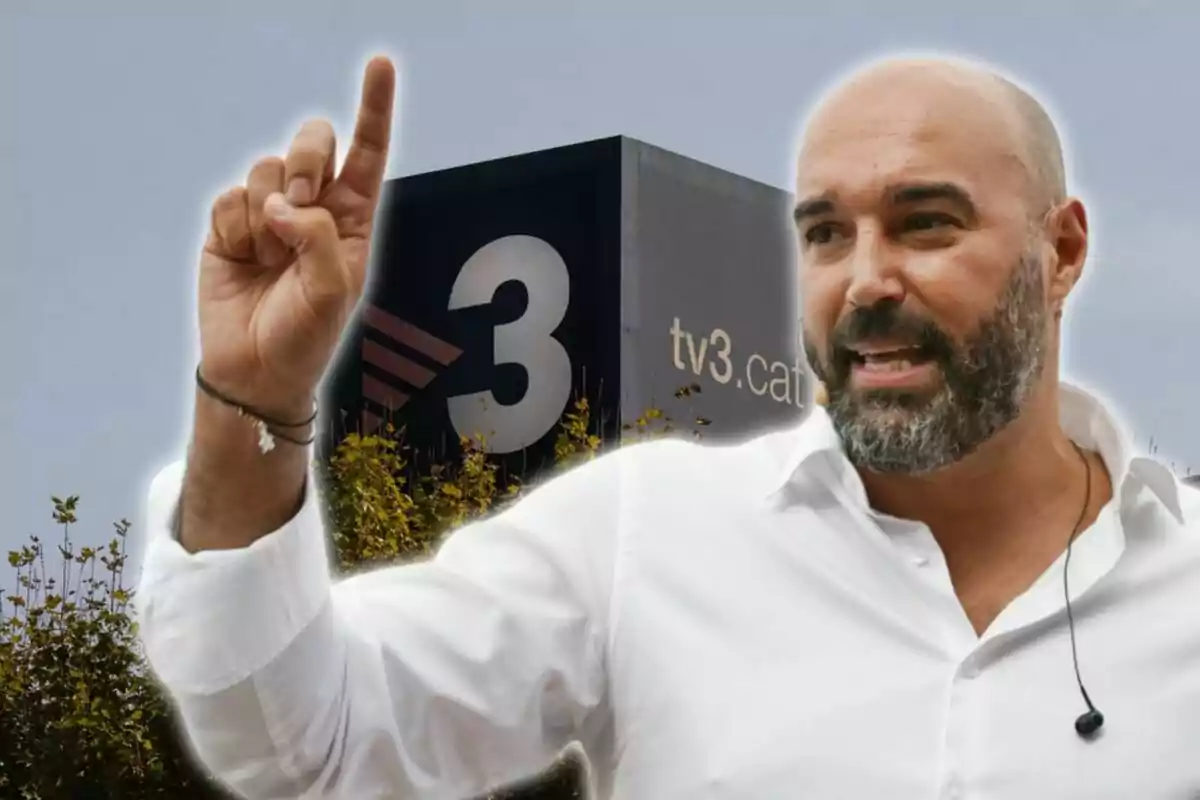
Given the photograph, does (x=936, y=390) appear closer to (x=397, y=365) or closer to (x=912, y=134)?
(x=912, y=134)

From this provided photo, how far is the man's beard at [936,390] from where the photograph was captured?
2129mm

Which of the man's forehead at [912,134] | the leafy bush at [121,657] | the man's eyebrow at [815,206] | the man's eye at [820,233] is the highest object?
the man's forehead at [912,134]

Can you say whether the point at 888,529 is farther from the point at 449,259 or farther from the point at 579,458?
the point at 449,259

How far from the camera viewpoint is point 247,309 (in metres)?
1.80

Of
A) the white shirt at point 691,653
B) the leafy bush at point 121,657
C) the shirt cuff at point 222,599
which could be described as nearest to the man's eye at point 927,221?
the white shirt at point 691,653

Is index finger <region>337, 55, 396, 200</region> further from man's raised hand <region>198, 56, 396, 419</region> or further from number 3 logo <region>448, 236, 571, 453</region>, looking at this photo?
number 3 logo <region>448, 236, 571, 453</region>

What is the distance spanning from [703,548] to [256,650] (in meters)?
0.60

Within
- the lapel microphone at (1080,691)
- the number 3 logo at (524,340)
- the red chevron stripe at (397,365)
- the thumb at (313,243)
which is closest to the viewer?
the thumb at (313,243)

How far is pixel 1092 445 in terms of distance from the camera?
2436mm

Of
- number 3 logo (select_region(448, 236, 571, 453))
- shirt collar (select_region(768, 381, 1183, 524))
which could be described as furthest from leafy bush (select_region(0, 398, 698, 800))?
shirt collar (select_region(768, 381, 1183, 524))

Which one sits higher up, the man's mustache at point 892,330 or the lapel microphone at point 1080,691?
the man's mustache at point 892,330

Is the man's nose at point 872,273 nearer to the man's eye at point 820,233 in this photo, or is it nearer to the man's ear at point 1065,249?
the man's eye at point 820,233

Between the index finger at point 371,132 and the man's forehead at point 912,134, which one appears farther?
the man's forehead at point 912,134

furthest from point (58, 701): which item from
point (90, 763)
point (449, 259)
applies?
point (449, 259)
